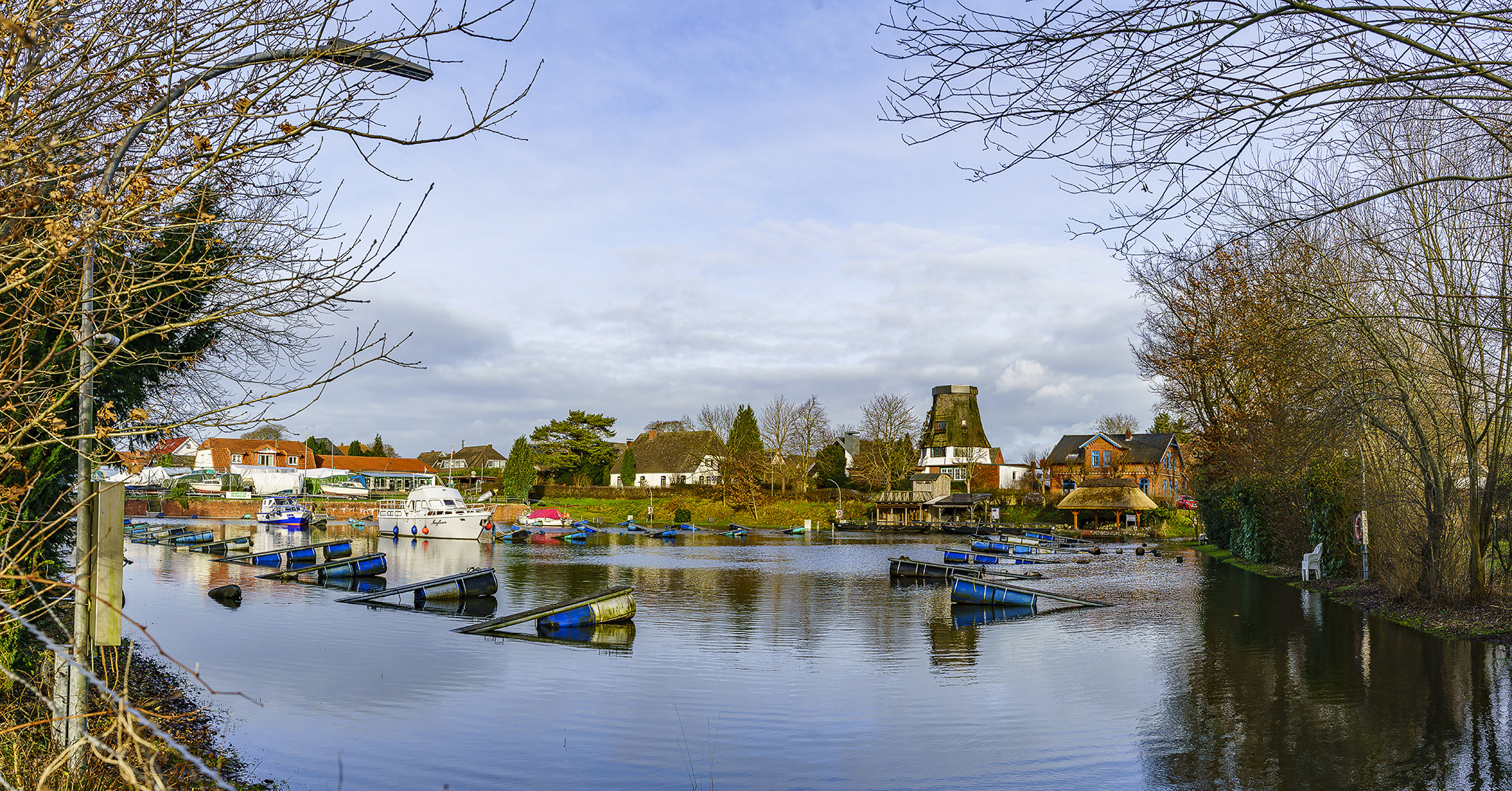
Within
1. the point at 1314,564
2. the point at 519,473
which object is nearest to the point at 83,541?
the point at 1314,564

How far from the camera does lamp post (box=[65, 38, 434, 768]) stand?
18.3 ft

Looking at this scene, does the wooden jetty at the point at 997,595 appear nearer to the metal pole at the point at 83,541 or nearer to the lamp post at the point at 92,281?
the lamp post at the point at 92,281

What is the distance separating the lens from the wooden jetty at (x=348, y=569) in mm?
32062

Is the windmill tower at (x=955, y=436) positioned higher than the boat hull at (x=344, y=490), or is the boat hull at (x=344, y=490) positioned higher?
the windmill tower at (x=955, y=436)

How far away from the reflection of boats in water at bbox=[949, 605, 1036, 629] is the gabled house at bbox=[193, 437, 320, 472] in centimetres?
8535

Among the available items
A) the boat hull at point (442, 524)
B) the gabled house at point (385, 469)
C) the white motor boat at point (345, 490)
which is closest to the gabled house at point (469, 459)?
the gabled house at point (385, 469)

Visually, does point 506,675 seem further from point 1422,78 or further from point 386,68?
point 1422,78

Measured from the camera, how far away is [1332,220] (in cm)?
2233

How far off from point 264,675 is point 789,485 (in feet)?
254

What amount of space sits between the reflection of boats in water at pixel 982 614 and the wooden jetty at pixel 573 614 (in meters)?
7.84

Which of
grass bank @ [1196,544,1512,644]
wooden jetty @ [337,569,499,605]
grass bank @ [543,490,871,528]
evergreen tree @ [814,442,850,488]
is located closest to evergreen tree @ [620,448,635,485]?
grass bank @ [543,490,871,528]

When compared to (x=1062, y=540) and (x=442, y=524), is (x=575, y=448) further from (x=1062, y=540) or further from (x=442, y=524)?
(x=1062, y=540)

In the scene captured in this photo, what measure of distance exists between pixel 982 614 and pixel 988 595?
5.47 ft

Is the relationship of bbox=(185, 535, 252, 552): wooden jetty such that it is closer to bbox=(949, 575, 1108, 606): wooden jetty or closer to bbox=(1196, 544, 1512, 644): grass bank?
bbox=(949, 575, 1108, 606): wooden jetty
